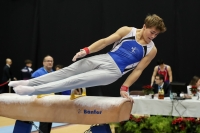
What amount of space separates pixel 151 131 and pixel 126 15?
6.69m

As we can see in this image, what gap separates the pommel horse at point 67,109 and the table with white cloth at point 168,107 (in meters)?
2.91

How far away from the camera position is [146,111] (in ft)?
22.5

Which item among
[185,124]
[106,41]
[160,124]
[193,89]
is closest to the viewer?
[106,41]

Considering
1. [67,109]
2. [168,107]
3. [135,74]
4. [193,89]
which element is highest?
[135,74]

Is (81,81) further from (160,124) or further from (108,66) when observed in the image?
(160,124)

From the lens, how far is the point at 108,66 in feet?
12.6

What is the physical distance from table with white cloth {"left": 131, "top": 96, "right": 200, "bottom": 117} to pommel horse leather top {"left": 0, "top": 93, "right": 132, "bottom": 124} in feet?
9.58

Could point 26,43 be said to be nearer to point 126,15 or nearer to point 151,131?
point 126,15

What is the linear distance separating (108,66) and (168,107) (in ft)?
10.4

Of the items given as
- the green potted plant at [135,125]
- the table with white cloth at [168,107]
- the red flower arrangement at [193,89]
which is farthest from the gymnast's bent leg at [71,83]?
the red flower arrangement at [193,89]

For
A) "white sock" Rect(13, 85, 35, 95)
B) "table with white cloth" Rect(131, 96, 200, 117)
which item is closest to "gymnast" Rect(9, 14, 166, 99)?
"white sock" Rect(13, 85, 35, 95)

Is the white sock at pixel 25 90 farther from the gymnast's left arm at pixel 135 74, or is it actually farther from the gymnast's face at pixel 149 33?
the gymnast's face at pixel 149 33

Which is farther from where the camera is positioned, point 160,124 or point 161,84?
point 161,84

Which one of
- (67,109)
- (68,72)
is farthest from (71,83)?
(67,109)
